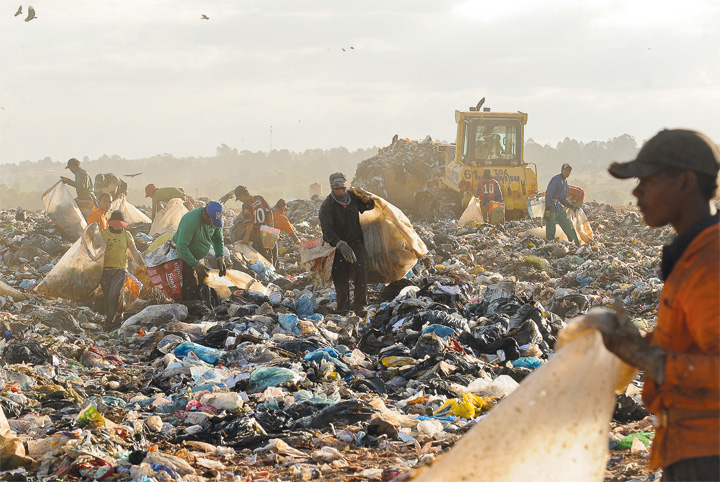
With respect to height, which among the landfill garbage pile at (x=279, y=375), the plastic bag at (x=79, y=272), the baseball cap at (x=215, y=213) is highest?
the baseball cap at (x=215, y=213)

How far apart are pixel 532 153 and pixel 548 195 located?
95132 millimetres

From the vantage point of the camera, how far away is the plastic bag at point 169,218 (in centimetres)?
1333

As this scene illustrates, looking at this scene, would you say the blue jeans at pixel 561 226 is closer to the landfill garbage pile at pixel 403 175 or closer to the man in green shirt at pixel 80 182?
the landfill garbage pile at pixel 403 175

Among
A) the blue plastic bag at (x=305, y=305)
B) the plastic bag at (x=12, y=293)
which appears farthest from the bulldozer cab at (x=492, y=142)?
the plastic bag at (x=12, y=293)

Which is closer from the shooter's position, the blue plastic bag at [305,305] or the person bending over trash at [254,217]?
the blue plastic bag at [305,305]

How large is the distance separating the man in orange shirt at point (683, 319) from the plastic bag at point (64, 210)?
12.6m

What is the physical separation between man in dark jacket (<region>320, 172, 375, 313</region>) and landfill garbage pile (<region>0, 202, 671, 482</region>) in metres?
0.39

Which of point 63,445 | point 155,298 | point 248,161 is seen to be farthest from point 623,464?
point 248,161

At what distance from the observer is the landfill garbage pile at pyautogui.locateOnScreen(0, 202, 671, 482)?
15.3ft

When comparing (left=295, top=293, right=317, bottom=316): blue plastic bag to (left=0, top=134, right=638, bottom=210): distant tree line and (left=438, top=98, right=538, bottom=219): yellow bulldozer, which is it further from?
(left=0, top=134, right=638, bottom=210): distant tree line

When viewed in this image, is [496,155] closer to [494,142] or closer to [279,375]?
[494,142]

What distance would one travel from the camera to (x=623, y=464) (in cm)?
443

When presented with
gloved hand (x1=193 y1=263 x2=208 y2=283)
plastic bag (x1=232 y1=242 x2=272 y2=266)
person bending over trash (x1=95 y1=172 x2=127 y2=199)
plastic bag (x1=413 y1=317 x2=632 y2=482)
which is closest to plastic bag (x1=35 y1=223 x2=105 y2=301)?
gloved hand (x1=193 y1=263 x2=208 y2=283)

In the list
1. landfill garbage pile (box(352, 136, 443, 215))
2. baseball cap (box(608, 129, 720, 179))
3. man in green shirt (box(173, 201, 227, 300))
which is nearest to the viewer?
baseball cap (box(608, 129, 720, 179))
